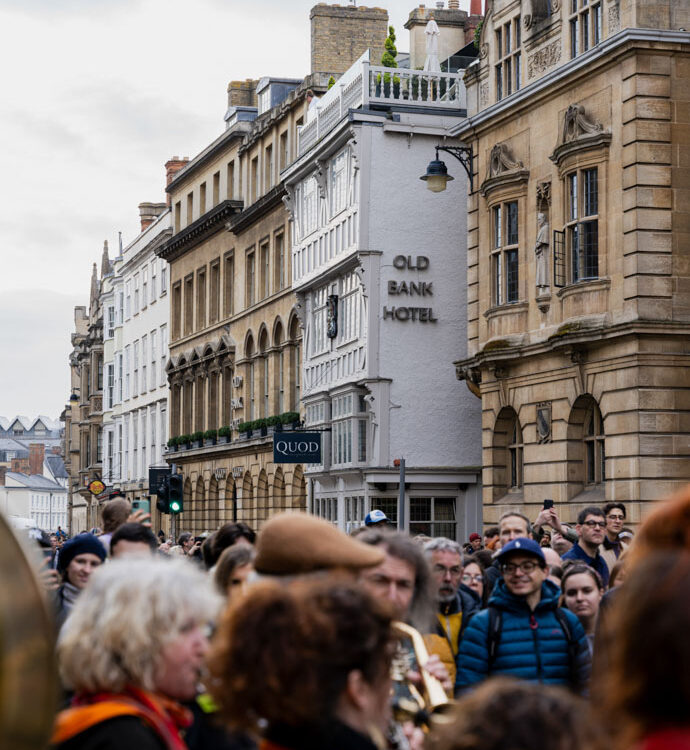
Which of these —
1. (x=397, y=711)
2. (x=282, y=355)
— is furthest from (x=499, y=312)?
(x=397, y=711)

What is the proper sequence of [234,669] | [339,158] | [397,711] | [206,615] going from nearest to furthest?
[234,669] → [206,615] → [397,711] → [339,158]

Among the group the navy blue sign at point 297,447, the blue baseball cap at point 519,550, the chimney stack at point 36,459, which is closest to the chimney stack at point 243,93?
the navy blue sign at point 297,447

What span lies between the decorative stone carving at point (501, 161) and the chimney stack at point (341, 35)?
18429 mm

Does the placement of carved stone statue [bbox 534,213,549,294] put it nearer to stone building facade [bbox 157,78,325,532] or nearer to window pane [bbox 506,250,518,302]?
window pane [bbox 506,250,518,302]

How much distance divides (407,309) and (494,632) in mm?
29324

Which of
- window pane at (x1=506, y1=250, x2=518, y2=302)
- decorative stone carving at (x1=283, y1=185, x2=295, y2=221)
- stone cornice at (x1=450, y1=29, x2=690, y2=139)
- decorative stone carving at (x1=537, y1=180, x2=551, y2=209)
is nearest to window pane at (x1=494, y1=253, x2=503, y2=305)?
window pane at (x1=506, y1=250, x2=518, y2=302)

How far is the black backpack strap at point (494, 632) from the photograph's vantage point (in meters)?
7.65

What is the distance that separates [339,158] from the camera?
129ft

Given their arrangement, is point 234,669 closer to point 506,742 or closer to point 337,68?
point 506,742

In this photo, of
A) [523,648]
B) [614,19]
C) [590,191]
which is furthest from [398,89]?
[523,648]

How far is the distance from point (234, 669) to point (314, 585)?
12.0 inches

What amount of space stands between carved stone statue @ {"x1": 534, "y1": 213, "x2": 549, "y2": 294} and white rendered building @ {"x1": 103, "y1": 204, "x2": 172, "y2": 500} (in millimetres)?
38272

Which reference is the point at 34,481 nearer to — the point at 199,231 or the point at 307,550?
the point at 199,231

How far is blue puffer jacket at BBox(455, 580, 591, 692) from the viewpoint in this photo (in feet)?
25.0
